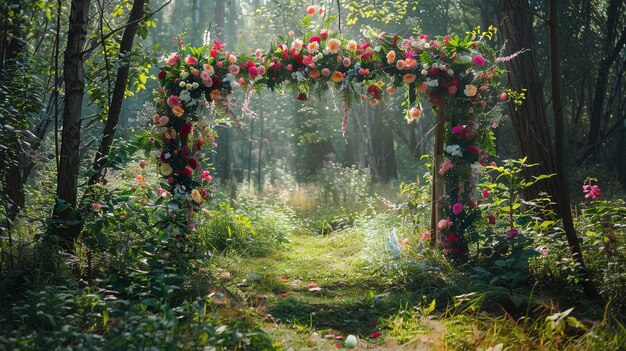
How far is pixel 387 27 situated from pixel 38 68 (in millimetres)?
16348

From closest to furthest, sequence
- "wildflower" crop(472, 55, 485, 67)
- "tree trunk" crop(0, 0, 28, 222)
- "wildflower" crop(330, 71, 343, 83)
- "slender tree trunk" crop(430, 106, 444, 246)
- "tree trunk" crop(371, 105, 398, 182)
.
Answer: "tree trunk" crop(0, 0, 28, 222), "wildflower" crop(472, 55, 485, 67), "wildflower" crop(330, 71, 343, 83), "slender tree trunk" crop(430, 106, 444, 246), "tree trunk" crop(371, 105, 398, 182)

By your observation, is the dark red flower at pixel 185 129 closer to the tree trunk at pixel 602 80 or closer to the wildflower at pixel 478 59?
the wildflower at pixel 478 59

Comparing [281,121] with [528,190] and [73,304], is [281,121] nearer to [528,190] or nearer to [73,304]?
[528,190]

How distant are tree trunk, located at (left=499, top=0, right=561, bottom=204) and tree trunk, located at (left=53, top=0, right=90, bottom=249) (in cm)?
460

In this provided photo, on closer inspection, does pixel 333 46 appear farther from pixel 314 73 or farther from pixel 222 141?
pixel 222 141

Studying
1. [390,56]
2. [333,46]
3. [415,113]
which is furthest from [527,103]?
[333,46]

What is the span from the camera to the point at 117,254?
197 inches

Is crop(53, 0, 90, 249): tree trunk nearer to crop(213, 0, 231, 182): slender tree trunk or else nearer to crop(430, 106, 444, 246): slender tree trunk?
crop(430, 106, 444, 246): slender tree trunk

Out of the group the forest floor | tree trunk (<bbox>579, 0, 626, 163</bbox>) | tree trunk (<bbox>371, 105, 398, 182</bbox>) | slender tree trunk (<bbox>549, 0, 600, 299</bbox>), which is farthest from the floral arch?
tree trunk (<bbox>371, 105, 398, 182</bbox>)

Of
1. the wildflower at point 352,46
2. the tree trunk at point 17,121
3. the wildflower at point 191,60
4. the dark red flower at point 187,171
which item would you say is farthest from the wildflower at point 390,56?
the tree trunk at point 17,121

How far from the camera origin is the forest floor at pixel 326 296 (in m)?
4.26

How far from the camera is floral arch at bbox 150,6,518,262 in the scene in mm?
6430

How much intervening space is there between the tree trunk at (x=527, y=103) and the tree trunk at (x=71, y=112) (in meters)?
4.60

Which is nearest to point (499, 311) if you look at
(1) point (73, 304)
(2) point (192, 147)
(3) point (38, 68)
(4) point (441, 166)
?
(4) point (441, 166)
